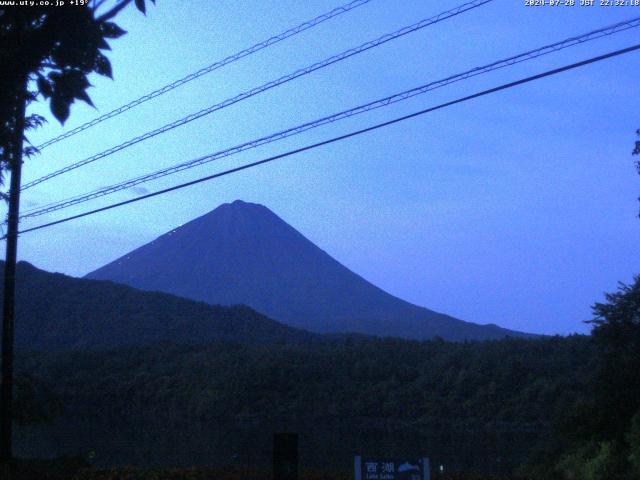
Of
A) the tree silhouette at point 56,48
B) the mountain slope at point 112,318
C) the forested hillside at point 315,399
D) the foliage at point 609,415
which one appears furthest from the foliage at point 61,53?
the mountain slope at point 112,318

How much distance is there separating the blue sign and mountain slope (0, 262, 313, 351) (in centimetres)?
6051

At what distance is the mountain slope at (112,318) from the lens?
71.6 metres

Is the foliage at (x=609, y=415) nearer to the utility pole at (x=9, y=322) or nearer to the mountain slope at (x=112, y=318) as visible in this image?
the utility pole at (x=9, y=322)

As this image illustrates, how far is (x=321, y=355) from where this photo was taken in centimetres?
4944

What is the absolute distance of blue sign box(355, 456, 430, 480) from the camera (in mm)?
8211

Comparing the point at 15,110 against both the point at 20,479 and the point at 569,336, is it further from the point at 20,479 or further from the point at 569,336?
the point at 569,336

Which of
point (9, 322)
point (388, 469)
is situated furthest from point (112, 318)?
point (388, 469)

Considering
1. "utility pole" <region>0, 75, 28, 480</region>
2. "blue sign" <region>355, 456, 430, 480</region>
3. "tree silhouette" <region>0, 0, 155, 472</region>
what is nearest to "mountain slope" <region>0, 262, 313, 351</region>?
"utility pole" <region>0, 75, 28, 480</region>

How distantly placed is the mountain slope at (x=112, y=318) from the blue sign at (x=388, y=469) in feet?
199

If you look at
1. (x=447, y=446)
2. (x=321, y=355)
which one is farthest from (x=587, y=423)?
(x=321, y=355)

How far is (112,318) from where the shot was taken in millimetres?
76375

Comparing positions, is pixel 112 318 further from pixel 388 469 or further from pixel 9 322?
pixel 388 469

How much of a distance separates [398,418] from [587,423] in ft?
78.5

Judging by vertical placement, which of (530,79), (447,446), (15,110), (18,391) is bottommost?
(447,446)
